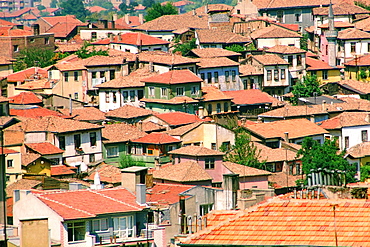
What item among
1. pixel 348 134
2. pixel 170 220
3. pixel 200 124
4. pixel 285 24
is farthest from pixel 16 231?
pixel 285 24

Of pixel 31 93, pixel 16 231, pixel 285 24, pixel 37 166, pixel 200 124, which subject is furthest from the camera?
pixel 285 24

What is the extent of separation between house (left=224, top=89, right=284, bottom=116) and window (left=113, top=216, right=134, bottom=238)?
42.6 meters

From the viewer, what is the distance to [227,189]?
2761 centimetres

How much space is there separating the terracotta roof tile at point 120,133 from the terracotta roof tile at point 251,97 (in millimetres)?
12592

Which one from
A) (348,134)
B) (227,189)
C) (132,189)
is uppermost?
(227,189)

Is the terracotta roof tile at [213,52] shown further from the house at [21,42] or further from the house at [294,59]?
the house at [21,42]

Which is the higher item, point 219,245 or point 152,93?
point 219,245

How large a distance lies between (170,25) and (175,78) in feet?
106

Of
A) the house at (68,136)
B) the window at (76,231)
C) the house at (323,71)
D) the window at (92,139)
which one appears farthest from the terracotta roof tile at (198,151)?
the house at (323,71)

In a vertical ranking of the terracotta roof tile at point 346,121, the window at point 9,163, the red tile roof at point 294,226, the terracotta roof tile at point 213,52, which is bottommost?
the terracotta roof tile at point 346,121

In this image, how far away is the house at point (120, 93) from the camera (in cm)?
7875

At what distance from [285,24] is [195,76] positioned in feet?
111

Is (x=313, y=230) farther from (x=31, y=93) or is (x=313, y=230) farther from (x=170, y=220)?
(x=31, y=93)

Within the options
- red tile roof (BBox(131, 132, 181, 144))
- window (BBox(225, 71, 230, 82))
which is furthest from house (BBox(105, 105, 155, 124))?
window (BBox(225, 71, 230, 82))
